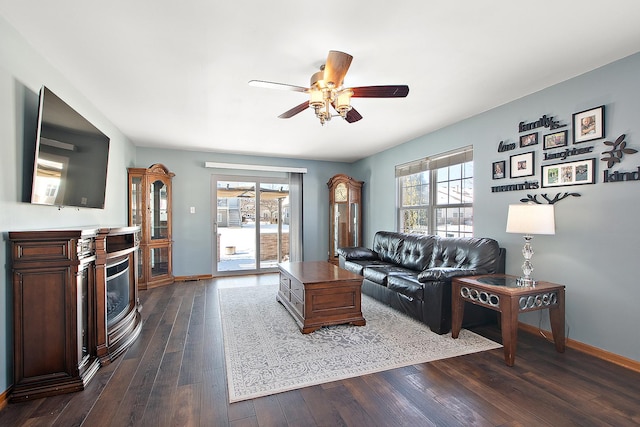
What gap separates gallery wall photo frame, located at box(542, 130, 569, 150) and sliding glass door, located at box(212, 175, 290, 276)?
4.33 meters

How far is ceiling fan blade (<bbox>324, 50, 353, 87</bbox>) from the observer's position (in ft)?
6.47

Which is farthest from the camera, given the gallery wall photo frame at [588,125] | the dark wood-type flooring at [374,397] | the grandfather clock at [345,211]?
the grandfather clock at [345,211]

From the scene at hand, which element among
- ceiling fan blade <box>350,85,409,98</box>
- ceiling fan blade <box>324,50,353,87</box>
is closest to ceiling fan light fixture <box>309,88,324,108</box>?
ceiling fan blade <box>324,50,353,87</box>

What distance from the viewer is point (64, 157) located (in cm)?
233

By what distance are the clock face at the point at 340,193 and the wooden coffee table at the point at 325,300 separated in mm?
2824

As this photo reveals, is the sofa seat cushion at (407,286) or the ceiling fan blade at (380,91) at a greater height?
the ceiling fan blade at (380,91)

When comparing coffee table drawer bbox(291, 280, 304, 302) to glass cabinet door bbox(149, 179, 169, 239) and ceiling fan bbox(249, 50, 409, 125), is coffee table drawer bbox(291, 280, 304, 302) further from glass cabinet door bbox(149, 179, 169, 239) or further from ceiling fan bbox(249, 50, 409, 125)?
glass cabinet door bbox(149, 179, 169, 239)

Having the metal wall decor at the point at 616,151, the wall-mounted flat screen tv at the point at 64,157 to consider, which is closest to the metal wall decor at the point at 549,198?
the metal wall decor at the point at 616,151

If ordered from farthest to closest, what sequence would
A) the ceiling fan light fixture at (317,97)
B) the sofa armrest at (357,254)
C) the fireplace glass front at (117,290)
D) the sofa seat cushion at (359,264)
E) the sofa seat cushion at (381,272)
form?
the sofa armrest at (357,254) < the sofa seat cushion at (359,264) < the sofa seat cushion at (381,272) < the fireplace glass front at (117,290) < the ceiling fan light fixture at (317,97)

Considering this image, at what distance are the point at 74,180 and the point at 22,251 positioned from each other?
2.66 feet

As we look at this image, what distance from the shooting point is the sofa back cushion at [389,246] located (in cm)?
444

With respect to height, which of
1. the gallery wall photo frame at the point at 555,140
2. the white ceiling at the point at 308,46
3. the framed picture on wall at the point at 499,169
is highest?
the white ceiling at the point at 308,46

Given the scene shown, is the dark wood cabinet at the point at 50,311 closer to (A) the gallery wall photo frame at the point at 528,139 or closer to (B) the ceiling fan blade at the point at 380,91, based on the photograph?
(B) the ceiling fan blade at the point at 380,91

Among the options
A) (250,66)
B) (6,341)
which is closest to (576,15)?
(250,66)
